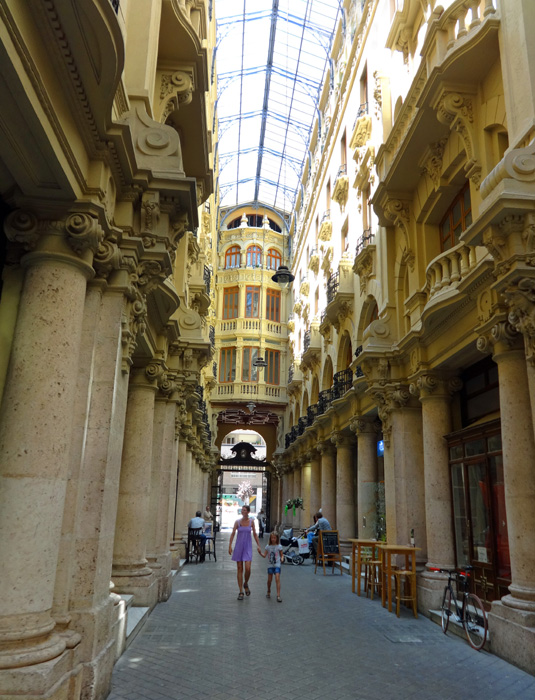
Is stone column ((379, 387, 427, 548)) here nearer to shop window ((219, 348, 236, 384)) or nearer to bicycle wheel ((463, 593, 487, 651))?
bicycle wheel ((463, 593, 487, 651))

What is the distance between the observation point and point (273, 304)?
42.9m

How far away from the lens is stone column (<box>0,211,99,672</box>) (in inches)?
180

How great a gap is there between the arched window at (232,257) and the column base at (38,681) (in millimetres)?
39939

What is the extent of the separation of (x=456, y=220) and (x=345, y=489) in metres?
11.2

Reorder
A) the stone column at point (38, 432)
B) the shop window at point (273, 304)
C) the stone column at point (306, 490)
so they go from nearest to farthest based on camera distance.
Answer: the stone column at point (38, 432) < the stone column at point (306, 490) < the shop window at point (273, 304)

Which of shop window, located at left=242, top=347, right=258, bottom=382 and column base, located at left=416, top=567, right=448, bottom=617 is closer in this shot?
→ column base, located at left=416, top=567, right=448, bottom=617

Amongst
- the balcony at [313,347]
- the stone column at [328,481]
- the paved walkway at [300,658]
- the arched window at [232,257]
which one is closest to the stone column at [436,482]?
the paved walkway at [300,658]

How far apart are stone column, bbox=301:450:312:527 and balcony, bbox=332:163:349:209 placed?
11.2 m

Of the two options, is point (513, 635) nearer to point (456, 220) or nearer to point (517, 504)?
point (517, 504)

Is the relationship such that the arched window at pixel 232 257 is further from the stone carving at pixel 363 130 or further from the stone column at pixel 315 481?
the stone carving at pixel 363 130

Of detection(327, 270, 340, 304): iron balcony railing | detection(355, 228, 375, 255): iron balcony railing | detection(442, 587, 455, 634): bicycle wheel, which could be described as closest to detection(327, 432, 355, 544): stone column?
detection(327, 270, 340, 304): iron balcony railing

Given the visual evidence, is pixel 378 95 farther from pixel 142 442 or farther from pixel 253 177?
pixel 253 177

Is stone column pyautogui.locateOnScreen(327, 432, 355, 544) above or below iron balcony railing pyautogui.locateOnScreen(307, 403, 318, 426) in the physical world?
below

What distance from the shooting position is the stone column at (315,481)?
25.2 m
